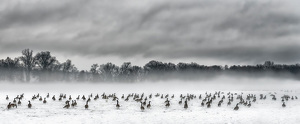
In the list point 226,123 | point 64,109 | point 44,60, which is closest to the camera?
point 226,123

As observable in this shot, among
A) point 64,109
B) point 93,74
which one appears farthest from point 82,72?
point 64,109

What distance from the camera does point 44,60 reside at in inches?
3078

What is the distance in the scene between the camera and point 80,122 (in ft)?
58.6

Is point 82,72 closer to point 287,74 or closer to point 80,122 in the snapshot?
point 287,74

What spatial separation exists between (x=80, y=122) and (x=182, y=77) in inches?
4069

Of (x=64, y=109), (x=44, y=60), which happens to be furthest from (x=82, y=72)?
(x=64, y=109)

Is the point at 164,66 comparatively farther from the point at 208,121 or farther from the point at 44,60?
the point at 208,121

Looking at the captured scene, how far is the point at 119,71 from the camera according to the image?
11069 cm

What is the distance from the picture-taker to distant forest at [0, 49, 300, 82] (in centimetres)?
7888

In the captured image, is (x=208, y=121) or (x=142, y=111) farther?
(x=142, y=111)

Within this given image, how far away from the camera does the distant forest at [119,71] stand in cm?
7888

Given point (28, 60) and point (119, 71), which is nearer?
point (28, 60)

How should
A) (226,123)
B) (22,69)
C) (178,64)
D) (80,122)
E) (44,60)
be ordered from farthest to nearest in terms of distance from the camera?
(178,64), (22,69), (44,60), (226,123), (80,122)

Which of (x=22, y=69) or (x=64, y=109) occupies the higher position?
(x=22, y=69)
